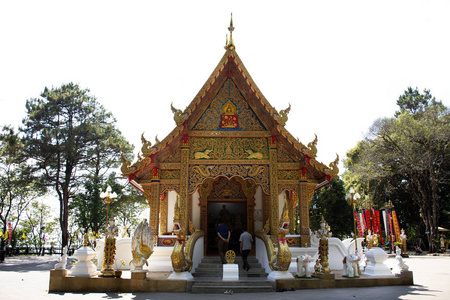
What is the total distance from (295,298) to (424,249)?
30.1 meters

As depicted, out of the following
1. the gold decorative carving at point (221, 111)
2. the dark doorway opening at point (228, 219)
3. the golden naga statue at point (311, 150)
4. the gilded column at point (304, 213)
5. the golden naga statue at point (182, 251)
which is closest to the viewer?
the golden naga statue at point (182, 251)

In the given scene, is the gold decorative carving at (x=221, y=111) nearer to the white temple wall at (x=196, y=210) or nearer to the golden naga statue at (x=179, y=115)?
the golden naga statue at (x=179, y=115)

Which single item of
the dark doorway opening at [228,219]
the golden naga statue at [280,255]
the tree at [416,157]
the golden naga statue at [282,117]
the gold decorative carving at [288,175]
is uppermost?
the tree at [416,157]

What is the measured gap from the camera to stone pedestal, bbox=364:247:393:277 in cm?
871

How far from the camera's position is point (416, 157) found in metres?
27.2

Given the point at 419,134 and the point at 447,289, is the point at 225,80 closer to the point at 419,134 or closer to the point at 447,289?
the point at 447,289

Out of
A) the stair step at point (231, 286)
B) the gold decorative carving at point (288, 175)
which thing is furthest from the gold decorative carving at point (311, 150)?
the stair step at point (231, 286)

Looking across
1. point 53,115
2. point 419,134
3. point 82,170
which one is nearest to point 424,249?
point 419,134

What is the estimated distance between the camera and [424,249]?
30.7 metres

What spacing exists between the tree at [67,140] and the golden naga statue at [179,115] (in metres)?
19.4

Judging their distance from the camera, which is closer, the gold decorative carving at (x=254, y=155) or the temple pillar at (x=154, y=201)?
the temple pillar at (x=154, y=201)

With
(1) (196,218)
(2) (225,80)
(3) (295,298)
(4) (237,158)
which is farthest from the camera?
(1) (196,218)

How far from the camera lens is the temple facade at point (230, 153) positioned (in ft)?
32.5

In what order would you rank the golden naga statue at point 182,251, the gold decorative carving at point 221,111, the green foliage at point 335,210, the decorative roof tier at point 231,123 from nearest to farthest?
the golden naga statue at point 182,251 < the decorative roof tier at point 231,123 < the gold decorative carving at point 221,111 < the green foliage at point 335,210
